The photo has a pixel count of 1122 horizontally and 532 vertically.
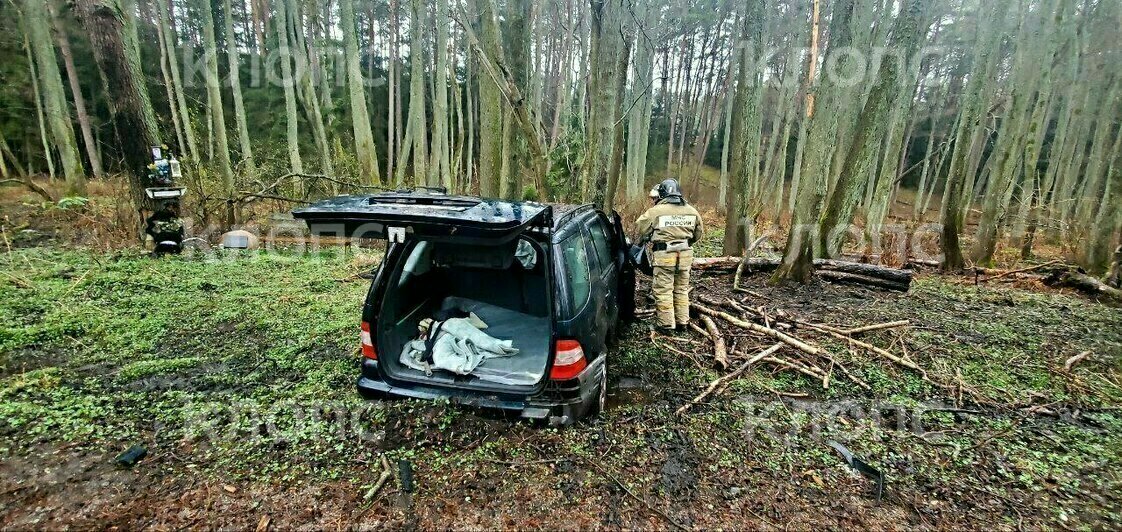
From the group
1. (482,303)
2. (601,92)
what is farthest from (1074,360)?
(601,92)

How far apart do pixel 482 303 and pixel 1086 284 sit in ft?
31.5

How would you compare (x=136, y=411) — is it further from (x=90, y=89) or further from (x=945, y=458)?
(x=90, y=89)

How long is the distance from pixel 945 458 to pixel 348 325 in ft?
17.5

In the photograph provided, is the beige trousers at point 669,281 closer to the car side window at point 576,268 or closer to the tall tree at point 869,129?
the car side window at point 576,268

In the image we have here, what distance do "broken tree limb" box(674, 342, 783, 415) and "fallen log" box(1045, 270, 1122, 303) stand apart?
252 inches

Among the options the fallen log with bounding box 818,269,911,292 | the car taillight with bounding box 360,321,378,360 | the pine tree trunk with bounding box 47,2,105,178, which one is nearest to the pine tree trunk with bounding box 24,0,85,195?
the pine tree trunk with bounding box 47,2,105,178

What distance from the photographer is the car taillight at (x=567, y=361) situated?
289 centimetres

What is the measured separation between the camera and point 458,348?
3510 mm

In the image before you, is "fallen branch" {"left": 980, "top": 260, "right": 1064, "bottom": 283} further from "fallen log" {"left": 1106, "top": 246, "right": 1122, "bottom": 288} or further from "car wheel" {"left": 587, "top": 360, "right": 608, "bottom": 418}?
"car wheel" {"left": 587, "top": 360, "right": 608, "bottom": 418}

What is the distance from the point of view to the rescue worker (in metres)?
5.04

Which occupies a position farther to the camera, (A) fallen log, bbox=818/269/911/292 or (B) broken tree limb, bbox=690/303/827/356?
(A) fallen log, bbox=818/269/911/292

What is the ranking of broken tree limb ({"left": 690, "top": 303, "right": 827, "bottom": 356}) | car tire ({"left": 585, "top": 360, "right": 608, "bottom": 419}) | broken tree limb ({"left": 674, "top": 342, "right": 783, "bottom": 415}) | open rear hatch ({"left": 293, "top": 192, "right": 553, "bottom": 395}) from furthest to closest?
1. broken tree limb ({"left": 690, "top": 303, "right": 827, "bottom": 356})
2. broken tree limb ({"left": 674, "top": 342, "right": 783, "bottom": 415})
3. car tire ({"left": 585, "top": 360, "right": 608, "bottom": 419})
4. open rear hatch ({"left": 293, "top": 192, "right": 553, "bottom": 395})

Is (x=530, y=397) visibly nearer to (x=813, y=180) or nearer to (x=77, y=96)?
(x=813, y=180)

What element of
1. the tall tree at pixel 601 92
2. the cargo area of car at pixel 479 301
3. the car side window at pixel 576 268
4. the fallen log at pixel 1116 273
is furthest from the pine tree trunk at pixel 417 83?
the fallen log at pixel 1116 273
